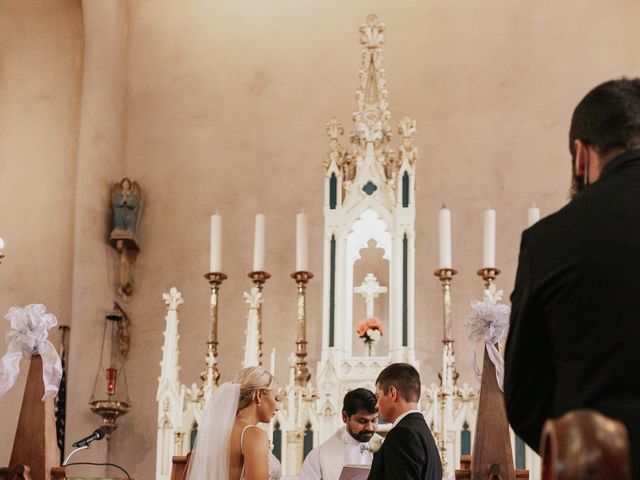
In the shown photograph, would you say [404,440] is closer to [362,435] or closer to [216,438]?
[216,438]

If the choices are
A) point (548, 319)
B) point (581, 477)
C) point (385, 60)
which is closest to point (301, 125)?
point (385, 60)

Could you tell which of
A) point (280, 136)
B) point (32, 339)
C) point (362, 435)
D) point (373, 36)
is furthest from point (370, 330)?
point (280, 136)

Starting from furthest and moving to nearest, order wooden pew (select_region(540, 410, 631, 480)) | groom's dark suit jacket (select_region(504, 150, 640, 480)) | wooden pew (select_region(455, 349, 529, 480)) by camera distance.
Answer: wooden pew (select_region(455, 349, 529, 480)) < groom's dark suit jacket (select_region(504, 150, 640, 480)) < wooden pew (select_region(540, 410, 631, 480))

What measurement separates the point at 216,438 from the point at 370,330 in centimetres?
300

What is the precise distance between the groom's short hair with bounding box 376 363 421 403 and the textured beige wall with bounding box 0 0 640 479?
465 cm

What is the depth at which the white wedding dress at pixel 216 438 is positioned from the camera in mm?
5434

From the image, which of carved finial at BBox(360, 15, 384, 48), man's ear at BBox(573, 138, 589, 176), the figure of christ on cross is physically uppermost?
carved finial at BBox(360, 15, 384, 48)

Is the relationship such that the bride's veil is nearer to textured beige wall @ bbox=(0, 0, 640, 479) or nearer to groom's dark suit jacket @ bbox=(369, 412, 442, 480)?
groom's dark suit jacket @ bbox=(369, 412, 442, 480)

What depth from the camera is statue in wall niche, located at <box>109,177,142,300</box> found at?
1043 centimetres

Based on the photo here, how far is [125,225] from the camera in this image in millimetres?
10430

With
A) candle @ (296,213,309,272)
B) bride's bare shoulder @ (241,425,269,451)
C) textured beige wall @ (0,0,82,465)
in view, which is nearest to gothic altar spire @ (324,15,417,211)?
candle @ (296,213,309,272)

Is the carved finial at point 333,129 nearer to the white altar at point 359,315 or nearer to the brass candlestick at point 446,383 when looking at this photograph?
the white altar at point 359,315

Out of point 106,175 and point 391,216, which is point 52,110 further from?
point 391,216

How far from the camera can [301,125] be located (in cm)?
1105
